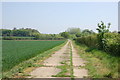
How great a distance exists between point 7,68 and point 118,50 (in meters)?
5.53

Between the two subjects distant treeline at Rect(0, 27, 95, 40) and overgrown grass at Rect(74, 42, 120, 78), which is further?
distant treeline at Rect(0, 27, 95, 40)

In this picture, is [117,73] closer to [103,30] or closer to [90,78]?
[90,78]

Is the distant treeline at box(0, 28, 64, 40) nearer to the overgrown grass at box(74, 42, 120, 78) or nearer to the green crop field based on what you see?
the green crop field

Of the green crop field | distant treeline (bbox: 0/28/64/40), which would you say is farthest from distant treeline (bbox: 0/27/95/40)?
the green crop field

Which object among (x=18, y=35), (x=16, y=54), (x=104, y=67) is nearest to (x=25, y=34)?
(x=18, y=35)

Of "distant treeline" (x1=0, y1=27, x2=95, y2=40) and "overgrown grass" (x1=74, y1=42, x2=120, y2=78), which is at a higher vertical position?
"distant treeline" (x1=0, y1=27, x2=95, y2=40)

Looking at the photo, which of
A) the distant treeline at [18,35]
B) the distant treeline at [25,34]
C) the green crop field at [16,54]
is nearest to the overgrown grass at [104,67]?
the green crop field at [16,54]

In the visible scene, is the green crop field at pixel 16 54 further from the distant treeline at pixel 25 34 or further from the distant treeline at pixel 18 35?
the distant treeline at pixel 18 35

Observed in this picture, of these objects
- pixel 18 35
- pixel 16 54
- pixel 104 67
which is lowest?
pixel 104 67

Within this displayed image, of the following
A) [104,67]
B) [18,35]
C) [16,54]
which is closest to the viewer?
[104,67]

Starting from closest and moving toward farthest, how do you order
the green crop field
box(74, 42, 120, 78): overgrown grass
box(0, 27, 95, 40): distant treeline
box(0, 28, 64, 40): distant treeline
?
1. box(74, 42, 120, 78): overgrown grass
2. the green crop field
3. box(0, 28, 64, 40): distant treeline
4. box(0, 27, 95, 40): distant treeline

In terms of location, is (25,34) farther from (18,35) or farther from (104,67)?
(104,67)

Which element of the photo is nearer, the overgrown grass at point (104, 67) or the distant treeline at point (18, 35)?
the overgrown grass at point (104, 67)

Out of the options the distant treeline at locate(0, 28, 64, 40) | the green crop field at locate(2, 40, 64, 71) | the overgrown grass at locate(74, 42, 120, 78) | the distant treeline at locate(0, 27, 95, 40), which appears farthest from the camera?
the distant treeline at locate(0, 27, 95, 40)
